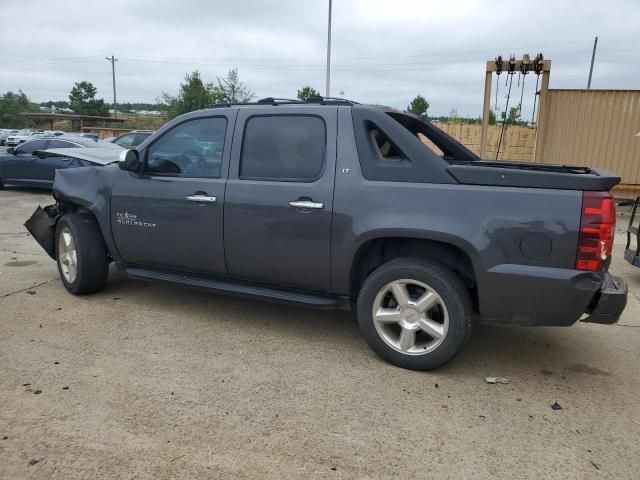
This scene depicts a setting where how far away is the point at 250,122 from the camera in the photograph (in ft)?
13.8

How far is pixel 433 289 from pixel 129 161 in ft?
9.23

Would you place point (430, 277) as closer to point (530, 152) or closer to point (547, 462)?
point (547, 462)

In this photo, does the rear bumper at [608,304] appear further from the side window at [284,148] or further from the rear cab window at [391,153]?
the side window at [284,148]

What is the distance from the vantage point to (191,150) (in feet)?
14.8

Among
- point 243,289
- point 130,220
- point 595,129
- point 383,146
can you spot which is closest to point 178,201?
point 130,220

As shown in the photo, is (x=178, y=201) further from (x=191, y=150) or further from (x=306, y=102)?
(x=306, y=102)

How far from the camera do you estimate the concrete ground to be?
2631mm

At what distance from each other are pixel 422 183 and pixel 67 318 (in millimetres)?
3223

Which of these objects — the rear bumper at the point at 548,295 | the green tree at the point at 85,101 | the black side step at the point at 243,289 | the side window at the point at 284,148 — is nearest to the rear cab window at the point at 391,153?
the side window at the point at 284,148

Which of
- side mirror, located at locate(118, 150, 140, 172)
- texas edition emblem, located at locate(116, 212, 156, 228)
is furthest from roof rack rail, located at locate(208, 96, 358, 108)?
texas edition emblem, located at locate(116, 212, 156, 228)

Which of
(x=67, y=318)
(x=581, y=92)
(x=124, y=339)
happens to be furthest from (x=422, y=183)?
(x=581, y=92)

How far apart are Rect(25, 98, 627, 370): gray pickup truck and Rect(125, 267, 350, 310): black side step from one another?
0.01 m

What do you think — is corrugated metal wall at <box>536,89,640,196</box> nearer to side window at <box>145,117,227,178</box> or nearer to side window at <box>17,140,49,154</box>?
side window at <box>145,117,227,178</box>

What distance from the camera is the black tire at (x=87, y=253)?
490 cm
